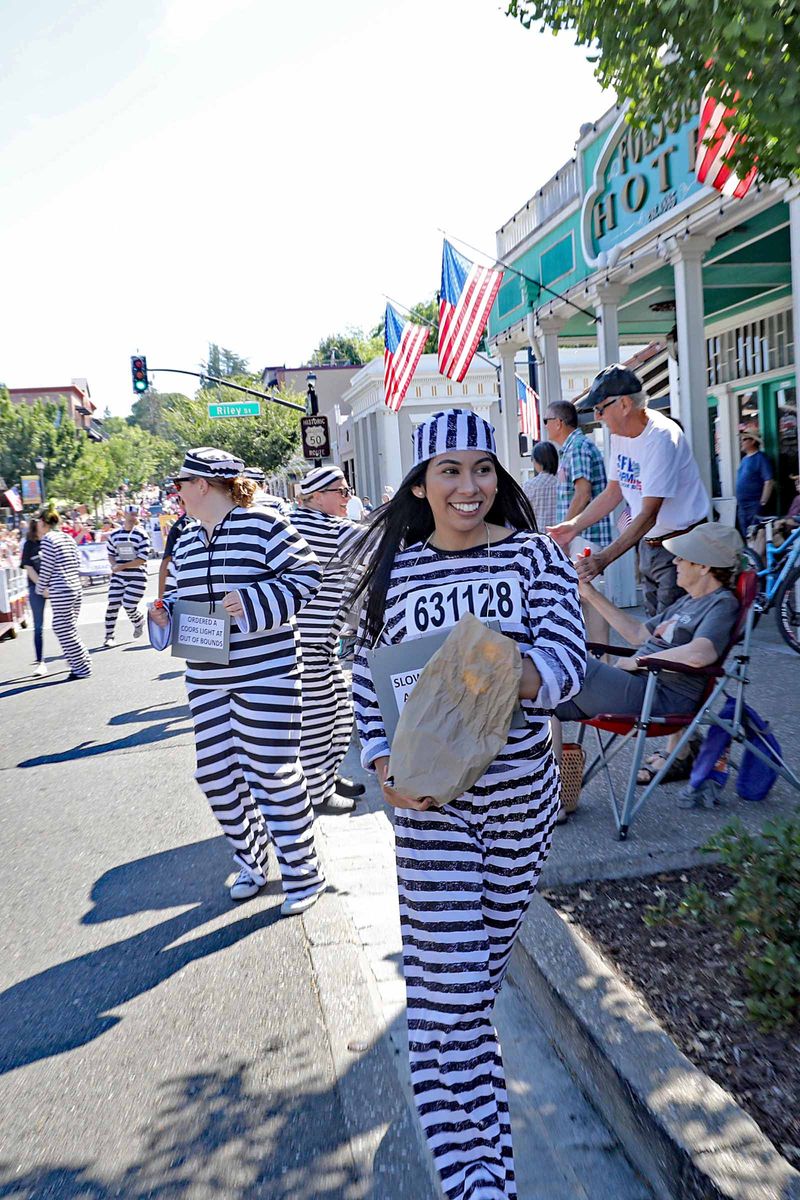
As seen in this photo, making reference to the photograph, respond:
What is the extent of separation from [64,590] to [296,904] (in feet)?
30.0

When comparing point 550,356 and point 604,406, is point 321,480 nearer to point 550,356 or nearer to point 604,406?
point 604,406

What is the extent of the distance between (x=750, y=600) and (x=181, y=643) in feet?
8.34

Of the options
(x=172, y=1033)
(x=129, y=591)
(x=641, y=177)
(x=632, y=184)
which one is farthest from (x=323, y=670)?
(x=129, y=591)

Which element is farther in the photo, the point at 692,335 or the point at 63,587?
the point at 63,587

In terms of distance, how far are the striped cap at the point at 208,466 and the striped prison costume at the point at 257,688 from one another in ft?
0.55

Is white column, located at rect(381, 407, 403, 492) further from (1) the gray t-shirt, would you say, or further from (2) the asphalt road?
(1) the gray t-shirt

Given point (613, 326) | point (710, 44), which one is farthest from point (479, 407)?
point (710, 44)

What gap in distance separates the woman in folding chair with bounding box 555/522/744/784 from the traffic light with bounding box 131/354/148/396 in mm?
26885

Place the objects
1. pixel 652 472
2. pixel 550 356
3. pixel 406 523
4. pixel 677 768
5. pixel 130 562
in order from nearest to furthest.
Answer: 1. pixel 406 523
2. pixel 677 768
3. pixel 652 472
4. pixel 130 562
5. pixel 550 356

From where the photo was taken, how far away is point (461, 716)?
237cm

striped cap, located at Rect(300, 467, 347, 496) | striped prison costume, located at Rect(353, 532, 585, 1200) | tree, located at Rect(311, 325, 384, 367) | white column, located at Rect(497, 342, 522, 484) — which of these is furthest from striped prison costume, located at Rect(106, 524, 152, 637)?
tree, located at Rect(311, 325, 384, 367)

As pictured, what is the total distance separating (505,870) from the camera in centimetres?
260

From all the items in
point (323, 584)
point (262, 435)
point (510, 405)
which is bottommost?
point (323, 584)

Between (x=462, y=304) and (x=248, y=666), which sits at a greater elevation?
(x=462, y=304)
